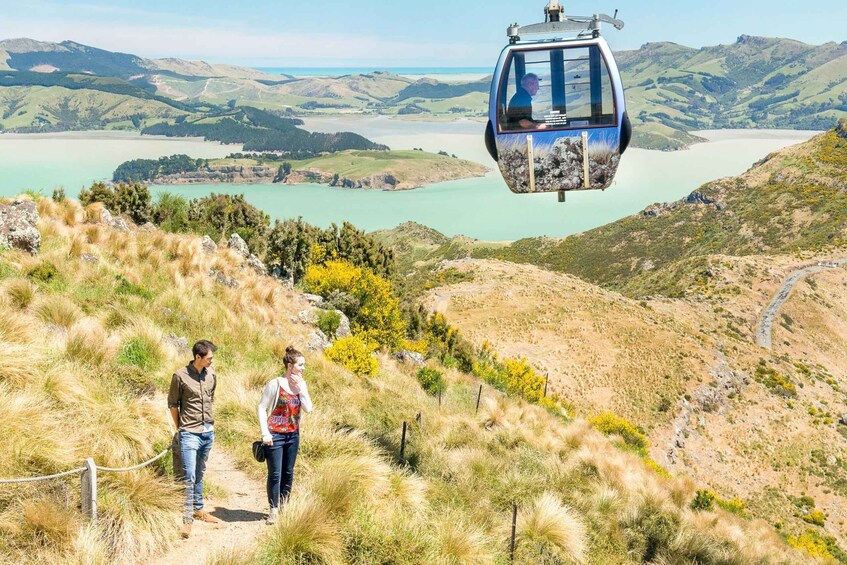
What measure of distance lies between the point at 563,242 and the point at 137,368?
15071cm

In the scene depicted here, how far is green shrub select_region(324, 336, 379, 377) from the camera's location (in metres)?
16.0

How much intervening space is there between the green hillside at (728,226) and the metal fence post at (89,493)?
100 metres

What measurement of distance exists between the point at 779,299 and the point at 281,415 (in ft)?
303

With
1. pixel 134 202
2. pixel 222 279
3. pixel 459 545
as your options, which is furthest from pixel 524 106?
pixel 134 202

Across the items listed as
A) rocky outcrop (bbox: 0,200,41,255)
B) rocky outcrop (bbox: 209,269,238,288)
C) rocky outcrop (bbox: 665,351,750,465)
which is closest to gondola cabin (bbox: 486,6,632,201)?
rocky outcrop (bbox: 209,269,238,288)

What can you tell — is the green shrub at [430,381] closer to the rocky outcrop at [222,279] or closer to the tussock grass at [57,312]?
the rocky outcrop at [222,279]

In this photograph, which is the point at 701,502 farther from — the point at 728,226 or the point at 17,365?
the point at 728,226

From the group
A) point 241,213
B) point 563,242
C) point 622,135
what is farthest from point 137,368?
point 563,242

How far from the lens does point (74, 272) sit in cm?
1371

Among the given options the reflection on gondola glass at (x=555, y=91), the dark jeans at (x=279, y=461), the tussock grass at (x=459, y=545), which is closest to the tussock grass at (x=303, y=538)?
the dark jeans at (x=279, y=461)

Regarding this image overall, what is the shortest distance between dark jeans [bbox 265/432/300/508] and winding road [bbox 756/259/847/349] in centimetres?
7444

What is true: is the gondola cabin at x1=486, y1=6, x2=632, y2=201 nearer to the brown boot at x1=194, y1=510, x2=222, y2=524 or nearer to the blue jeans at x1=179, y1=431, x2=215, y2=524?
the blue jeans at x1=179, y1=431, x2=215, y2=524

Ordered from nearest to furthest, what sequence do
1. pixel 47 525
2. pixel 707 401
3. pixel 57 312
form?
pixel 47 525, pixel 57 312, pixel 707 401

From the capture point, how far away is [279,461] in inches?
256
